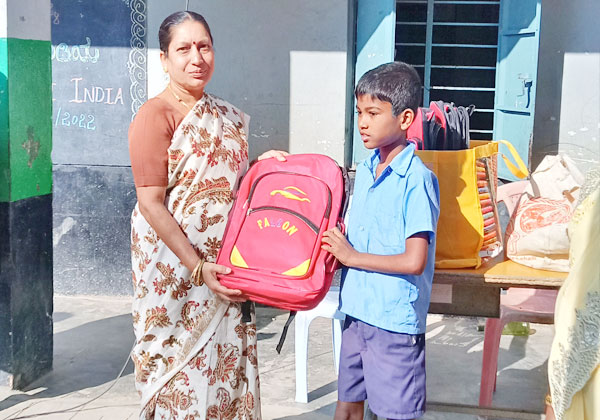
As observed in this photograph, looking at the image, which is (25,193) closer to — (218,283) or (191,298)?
(191,298)

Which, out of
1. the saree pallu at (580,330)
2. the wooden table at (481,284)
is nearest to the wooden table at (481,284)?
the wooden table at (481,284)

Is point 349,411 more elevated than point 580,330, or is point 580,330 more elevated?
point 580,330

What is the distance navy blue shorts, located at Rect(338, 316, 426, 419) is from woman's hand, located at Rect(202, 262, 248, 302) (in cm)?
42

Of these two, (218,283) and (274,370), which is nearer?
(218,283)

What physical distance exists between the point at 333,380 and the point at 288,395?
35 cm

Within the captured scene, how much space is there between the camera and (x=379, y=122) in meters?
2.51

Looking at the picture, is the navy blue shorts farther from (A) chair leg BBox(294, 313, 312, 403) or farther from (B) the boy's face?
(A) chair leg BBox(294, 313, 312, 403)

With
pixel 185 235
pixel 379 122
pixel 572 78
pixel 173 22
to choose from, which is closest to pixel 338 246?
pixel 379 122

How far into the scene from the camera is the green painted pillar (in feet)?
12.9

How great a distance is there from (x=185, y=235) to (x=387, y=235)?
0.69 meters

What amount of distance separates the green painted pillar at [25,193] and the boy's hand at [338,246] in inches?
83.5

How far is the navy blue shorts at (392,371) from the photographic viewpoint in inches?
99.2

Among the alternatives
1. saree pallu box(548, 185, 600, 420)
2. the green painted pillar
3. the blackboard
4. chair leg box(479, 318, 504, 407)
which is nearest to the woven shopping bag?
saree pallu box(548, 185, 600, 420)

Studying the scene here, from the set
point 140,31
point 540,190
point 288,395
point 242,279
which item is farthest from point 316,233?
point 140,31
